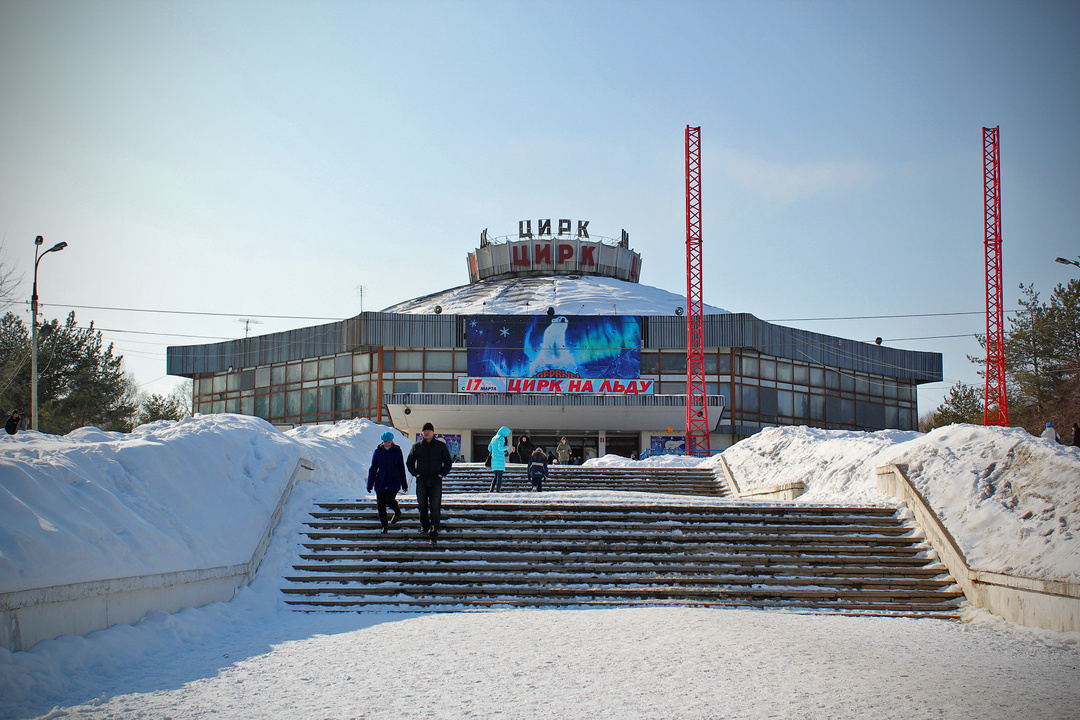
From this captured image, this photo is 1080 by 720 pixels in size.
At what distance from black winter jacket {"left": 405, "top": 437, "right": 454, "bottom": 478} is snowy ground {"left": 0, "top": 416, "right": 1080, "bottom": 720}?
6.63 feet

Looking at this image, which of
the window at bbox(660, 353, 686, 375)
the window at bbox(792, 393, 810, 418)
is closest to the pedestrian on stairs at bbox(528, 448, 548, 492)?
the window at bbox(660, 353, 686, 375)

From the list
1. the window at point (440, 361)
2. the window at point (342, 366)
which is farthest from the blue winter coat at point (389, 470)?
the window at point (342, 366)

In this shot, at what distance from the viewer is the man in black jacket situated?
11.8m

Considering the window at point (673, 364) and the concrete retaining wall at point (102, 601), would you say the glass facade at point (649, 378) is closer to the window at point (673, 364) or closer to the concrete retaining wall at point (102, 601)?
the window at point (673, 364)

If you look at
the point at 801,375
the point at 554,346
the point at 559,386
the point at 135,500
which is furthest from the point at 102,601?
the point at 801,375

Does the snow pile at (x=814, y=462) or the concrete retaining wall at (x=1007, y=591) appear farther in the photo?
the snow pile at (x=814, y=462)

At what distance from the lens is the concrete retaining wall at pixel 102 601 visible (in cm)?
657

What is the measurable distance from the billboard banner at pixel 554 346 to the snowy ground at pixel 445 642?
1014 inches

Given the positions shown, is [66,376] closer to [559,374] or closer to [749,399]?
[559,374]

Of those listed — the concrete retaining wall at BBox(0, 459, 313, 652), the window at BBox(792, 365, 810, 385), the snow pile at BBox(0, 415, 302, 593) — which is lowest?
the concrete retaining wall at BBox(0, 459, 313, 652)

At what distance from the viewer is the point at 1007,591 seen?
9.48m

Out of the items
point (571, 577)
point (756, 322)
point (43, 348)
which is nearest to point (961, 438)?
point (571, 577)

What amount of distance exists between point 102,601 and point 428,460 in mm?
4948

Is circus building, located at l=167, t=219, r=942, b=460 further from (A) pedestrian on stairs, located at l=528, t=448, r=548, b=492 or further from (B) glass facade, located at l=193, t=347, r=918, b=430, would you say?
(A) pedestrian on stairs, located at l=528, t=448, r=548, b=492
